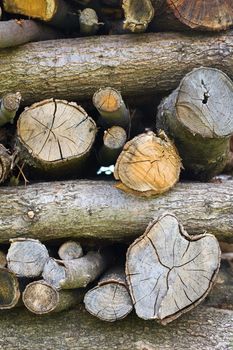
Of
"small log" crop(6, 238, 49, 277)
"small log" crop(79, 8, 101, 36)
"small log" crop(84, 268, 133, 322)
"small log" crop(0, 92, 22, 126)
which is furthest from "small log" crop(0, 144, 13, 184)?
"small log" crop(79, 8, 101, 36)

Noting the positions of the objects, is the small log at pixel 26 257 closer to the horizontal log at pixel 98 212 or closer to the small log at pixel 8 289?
the small log at pixel 8 289

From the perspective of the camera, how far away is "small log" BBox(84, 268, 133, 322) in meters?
3.15

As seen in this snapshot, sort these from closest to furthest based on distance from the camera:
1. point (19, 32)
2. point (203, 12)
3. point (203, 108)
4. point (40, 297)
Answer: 1. point (40, 297)
2. point (203, 108)
3. point (203, 12)
4. point (19, 32)

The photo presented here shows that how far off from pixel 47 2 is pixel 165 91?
0.89m

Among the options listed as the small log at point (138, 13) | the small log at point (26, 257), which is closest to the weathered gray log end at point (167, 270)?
the small log at point (26, 257)

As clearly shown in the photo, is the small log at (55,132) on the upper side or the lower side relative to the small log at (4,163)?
upper

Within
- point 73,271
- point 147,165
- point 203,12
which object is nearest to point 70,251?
point 73,271

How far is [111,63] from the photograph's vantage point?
141 inches

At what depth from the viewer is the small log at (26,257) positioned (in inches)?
123

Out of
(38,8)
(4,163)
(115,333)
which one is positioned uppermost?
(38,8)

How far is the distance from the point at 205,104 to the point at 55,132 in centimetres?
84

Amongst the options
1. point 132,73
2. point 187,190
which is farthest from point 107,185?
point 132,73

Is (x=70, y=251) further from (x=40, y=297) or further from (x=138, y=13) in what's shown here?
(x=138, y=13)

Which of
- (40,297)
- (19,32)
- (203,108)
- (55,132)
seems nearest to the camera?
(40,297)
